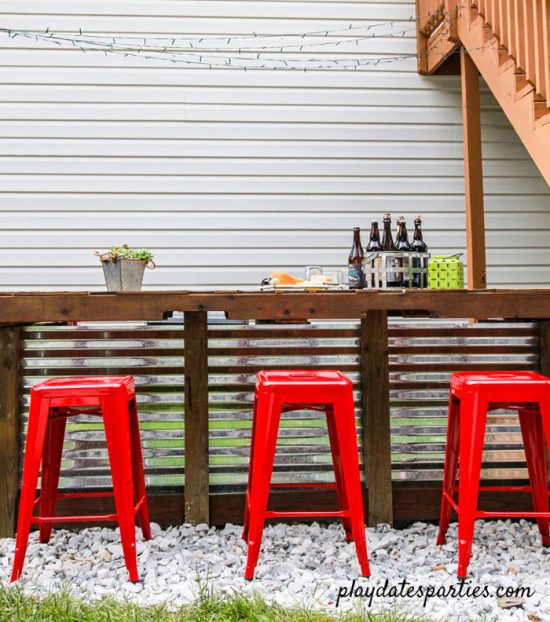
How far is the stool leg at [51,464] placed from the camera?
2432 millimetres

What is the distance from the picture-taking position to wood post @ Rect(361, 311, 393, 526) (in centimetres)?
269

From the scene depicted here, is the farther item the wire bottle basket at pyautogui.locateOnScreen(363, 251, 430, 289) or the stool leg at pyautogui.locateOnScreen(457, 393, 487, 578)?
the wire bottle basket at pyautogui.locateOnScreen(363, 251, 430, 289)

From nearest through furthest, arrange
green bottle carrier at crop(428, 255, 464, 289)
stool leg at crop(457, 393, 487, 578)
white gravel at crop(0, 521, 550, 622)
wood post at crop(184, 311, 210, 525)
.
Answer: white gravel at crop(0, 521, 550, 622)
stool leg at crop(457, 393, 487, 578)
green bottle carrier at crop(428, 255, 464, 289)
wood post at crop(184, 311, 210, 525)

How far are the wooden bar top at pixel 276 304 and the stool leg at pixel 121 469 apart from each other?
0.35 m

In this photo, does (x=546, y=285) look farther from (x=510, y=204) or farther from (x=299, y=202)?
(x=299, y=202)

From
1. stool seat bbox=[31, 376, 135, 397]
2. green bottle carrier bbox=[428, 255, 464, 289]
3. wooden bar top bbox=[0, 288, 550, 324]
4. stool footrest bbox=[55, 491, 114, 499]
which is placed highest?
green bottle carrier bbox=[428, 255, 464, 289]

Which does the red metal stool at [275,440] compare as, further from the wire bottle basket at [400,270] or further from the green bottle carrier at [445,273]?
the green bottle carrier at [445,273]

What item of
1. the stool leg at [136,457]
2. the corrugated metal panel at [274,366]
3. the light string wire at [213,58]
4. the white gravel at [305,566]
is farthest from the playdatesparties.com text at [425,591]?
the light string wire at [213,58]

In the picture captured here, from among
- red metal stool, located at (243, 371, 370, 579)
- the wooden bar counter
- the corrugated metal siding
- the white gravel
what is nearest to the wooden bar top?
the wooden bar counter

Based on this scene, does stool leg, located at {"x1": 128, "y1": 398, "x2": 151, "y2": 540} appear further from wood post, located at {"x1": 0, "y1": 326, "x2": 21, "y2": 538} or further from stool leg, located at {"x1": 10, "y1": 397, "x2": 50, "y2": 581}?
wood post, located at {"x1": 0, "y1": 326, "x2": 21, "y2": 538}

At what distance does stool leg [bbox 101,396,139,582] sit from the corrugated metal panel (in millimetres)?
572

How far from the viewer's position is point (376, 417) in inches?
106

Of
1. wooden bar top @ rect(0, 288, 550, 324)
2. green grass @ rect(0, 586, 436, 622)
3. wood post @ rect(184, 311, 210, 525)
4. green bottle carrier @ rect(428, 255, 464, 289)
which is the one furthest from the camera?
wood post @ rect(184, 311, 210, 525)

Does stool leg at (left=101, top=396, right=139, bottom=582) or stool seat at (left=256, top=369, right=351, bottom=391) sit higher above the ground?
stool seat at (left=256, top=369, right=351, bottom=391)
